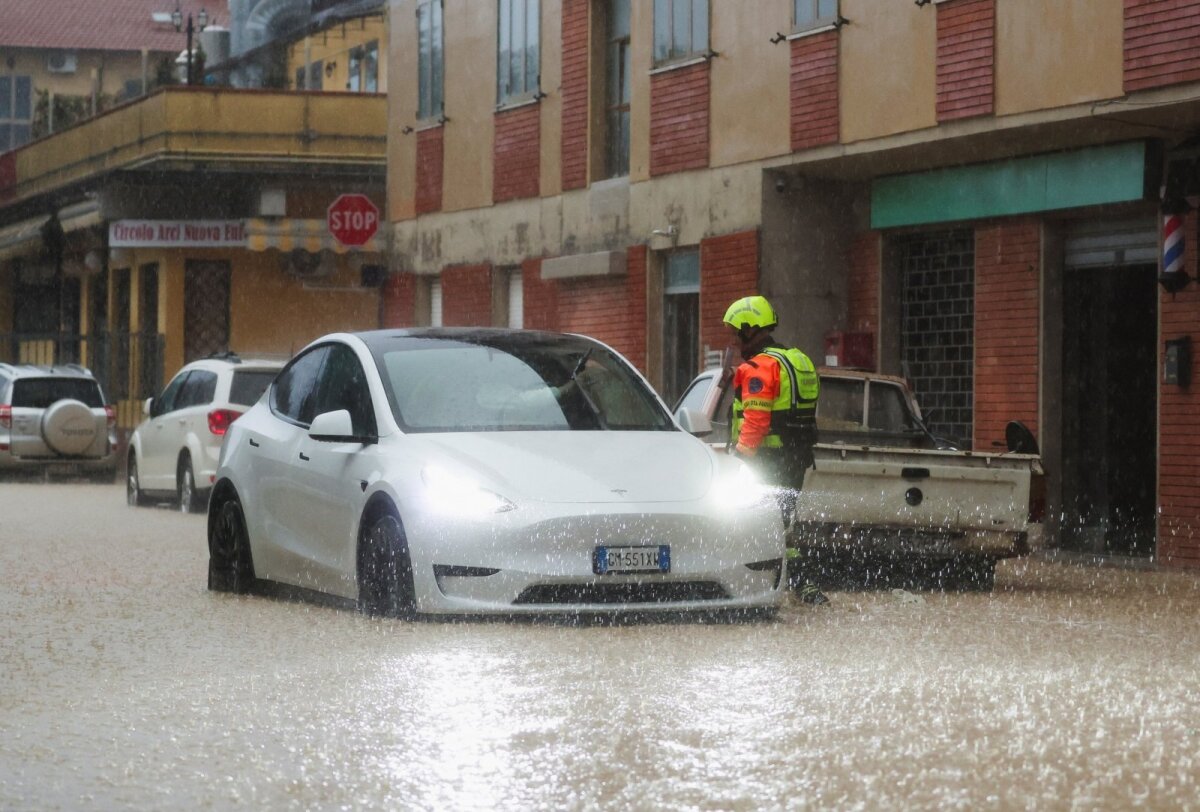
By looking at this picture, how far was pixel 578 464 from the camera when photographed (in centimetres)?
1125

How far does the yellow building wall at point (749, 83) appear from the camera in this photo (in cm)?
2194

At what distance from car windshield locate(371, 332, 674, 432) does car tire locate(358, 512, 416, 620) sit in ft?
1.90

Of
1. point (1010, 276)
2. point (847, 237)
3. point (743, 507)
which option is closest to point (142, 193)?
point (847, 237)

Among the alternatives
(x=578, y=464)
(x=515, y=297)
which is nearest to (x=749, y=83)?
(x=515, y=297)

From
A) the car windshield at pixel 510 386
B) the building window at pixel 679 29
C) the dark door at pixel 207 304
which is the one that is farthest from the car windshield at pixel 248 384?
the dark door at pixel 207 304

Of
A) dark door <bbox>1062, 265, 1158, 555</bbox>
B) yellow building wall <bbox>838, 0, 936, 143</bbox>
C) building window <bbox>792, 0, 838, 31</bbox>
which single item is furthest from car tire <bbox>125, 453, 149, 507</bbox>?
dark door <bbox>1062, 265, 1158, 555</bbox>

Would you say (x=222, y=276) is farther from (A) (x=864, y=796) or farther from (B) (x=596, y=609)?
(A) (x=864, y=796)

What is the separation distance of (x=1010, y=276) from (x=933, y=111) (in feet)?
5.23

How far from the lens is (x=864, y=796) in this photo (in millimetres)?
6707

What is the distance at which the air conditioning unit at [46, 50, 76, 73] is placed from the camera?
71.6m

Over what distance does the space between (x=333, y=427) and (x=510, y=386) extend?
39.1 inches

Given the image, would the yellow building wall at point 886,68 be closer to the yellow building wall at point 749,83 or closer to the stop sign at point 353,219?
the yellow building wall at point 749,83

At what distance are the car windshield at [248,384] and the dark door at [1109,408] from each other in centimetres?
784

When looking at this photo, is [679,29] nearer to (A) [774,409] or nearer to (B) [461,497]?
(A) [774,409]
